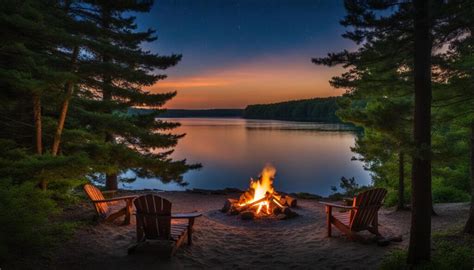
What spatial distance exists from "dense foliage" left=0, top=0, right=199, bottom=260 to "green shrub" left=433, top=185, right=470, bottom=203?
447 inches

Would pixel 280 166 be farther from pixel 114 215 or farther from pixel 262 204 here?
pixel 114 215

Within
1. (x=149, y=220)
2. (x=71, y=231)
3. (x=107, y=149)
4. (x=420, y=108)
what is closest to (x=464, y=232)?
(x=420, y=108)

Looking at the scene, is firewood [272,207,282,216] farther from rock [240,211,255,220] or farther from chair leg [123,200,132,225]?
chair leg [123,200,132,225]

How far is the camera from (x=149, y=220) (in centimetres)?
584

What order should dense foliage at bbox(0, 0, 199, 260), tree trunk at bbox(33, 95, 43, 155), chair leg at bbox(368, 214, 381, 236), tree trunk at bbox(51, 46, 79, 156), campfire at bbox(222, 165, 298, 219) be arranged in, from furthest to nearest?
campfire at bbox(222, 165, 298, 219), tree trunk at bbox(51, 46, 79, 156), tree trunk at bbox(33, 95, 43, 155), chair leg at bbox(368, 214, 381, 236), dense foliage at bbox(0, 0, 199, 260)

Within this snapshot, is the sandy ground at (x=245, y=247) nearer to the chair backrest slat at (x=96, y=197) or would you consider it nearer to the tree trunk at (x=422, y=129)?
the chair backrest slat at (x=96, y=197)

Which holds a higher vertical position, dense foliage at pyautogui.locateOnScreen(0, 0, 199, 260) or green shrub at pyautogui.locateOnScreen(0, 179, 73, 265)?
dense foliage at pyautogui.locateOnScreen(0, 0, 199, 260)

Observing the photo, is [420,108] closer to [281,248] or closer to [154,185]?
[281,248]

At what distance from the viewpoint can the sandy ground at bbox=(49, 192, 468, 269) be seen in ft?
17.7

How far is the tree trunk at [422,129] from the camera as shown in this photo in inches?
189

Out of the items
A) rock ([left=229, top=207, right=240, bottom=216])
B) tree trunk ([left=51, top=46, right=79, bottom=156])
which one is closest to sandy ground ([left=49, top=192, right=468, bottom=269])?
rock ([left=229, top=207, right=240, bottom=216])

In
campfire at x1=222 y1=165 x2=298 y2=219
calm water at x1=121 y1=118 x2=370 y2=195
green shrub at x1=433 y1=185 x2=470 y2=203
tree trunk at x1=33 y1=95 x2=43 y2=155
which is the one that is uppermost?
tree trunk at x1=33 y1=95 x2=43 y2=155

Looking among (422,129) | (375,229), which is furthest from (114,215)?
(422,129)

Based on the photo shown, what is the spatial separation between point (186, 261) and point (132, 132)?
5280mm
